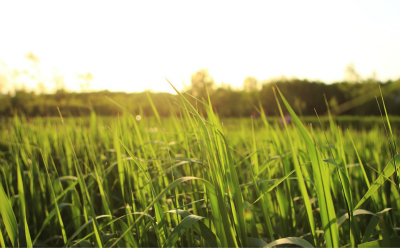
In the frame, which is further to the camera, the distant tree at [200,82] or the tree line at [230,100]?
the tree line at [230,100]

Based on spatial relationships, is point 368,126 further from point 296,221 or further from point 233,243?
point 233,243

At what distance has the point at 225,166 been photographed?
2.31 ft

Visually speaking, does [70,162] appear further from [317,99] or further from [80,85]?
[317,99]

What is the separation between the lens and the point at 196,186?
112cm

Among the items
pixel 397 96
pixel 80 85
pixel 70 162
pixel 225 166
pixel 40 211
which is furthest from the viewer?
pixel 397 96

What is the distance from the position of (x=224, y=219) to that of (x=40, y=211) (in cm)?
108

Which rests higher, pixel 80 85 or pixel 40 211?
pixel 80 85

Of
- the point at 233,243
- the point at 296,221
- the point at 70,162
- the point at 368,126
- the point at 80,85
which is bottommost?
the point at 368,126

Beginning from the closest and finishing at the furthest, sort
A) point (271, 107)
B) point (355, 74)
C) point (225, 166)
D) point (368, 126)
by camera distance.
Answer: point (225, 166)
point (368, 126)
point (271, 107)
point (355, 74)

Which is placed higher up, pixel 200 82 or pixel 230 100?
pixel 200 82

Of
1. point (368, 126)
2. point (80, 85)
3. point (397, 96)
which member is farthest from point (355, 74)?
point (80, 85)

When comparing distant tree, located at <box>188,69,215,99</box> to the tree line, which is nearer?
distant tree, located at <box>188,69,215,99</box>

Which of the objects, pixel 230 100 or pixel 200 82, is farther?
pixel 230 100

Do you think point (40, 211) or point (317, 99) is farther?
point (317, 99)
